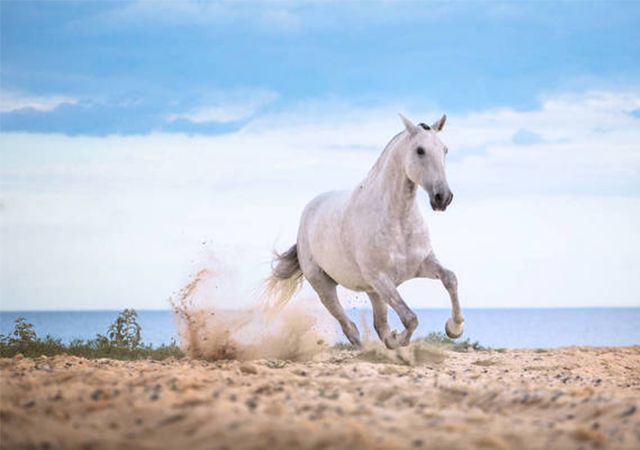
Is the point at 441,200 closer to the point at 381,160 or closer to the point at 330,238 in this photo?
the point at 381,160

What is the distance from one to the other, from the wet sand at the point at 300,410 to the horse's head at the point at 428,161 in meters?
1.75

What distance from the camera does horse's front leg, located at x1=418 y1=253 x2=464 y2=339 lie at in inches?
384

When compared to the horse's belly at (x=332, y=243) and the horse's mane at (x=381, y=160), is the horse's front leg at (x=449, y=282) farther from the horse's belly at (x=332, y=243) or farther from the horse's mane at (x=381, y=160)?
the horse's mane at (x=381, y=160)

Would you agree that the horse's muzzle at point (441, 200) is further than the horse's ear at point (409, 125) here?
No

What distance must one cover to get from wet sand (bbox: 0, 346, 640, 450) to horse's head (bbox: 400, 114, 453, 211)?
5.75ft

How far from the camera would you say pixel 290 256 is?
41.4 feet

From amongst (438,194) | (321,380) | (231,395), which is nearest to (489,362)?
(438,194)

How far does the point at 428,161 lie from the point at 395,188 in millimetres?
713

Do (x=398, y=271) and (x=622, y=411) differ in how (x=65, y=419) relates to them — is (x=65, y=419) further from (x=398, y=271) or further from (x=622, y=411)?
(x=398, y=271)

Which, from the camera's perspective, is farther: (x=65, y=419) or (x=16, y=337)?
(x=16, y=337)

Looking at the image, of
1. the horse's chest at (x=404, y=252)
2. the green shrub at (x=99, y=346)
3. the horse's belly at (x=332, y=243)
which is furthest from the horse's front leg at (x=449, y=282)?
the green shrub at (x=99, y=346)

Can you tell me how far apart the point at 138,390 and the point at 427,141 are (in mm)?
4345

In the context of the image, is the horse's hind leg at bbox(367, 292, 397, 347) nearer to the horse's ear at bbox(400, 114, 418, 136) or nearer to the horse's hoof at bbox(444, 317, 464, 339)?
the horse's hoof at bbox(444, 317, 464, 339)

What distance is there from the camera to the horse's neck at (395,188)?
9.79 meters
